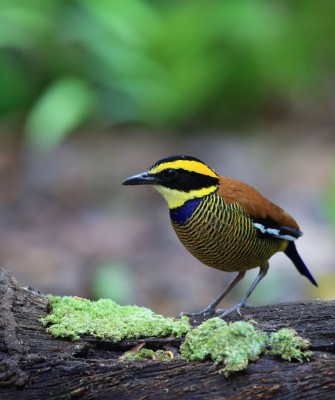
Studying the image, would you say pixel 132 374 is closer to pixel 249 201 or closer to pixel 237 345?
pixel 237 345

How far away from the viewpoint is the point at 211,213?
15.4 ft

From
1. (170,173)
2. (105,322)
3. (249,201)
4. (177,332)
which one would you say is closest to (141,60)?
(249,201)

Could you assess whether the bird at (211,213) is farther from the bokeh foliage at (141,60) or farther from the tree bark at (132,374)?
the bokeh foliage at (141,60)

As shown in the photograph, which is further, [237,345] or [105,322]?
[105,322]

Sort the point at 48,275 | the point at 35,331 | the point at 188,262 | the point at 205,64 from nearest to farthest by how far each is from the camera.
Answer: the point at 35,331 → the point at 48,275 → the point at 188,262 → the point at 205,64

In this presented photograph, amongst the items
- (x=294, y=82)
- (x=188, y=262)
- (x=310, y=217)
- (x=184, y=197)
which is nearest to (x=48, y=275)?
(x=188, y=262)

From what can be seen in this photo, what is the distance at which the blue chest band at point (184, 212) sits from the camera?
4695 mm

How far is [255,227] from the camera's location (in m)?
4.89

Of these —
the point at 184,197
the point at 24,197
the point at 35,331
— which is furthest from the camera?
the point at 24,197

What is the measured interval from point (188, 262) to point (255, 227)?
399cm

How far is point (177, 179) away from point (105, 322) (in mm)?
956

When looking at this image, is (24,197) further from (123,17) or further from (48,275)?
(123,17)

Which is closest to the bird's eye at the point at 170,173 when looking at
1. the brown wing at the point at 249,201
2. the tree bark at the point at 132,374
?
the brown wing at the point at 249,201

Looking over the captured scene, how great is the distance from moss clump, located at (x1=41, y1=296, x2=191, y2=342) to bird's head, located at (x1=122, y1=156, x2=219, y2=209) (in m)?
0.70
